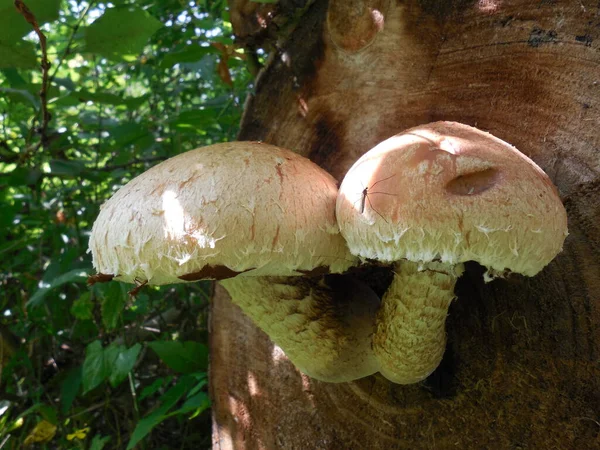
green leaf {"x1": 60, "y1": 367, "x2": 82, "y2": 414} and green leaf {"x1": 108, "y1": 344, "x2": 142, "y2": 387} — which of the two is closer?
green leaf {"x1": 108, "y1": 344, "x2": 142, "y2": 387}

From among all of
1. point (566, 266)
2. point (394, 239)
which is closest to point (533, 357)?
point (566, 266)

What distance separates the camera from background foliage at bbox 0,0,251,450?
7.29 feet

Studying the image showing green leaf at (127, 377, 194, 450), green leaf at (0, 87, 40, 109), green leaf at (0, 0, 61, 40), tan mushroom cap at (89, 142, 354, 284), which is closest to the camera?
tan mushroom cap at (89, 142, 354, 284)

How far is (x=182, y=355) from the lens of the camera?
245 centimetres

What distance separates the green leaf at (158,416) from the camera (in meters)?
1.95

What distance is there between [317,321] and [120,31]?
1597 mm

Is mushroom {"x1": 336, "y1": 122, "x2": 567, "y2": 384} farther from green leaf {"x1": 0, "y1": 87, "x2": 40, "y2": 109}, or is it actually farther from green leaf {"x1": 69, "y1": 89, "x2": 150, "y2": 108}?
Answer: green leaf {"x1": 0, "y1": 87, "x2": 40, "y2": 109}

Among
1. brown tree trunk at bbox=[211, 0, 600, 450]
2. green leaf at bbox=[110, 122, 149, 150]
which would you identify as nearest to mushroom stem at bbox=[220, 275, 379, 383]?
brown tree trunk at bbox=[211, 0, 600, 450]

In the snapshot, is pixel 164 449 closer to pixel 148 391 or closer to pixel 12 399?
pixel 148 391

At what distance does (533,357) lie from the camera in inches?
63.1

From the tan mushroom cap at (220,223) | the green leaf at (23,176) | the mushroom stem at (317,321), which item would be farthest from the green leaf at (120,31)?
the mushroom stem at (317,321)

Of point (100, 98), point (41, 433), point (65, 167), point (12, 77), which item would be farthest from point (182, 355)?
point (12, 77)

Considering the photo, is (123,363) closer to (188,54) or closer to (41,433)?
(41,433)

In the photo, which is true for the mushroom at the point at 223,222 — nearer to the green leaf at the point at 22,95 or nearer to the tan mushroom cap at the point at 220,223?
the tan mushroom cap at the point at 220,223
